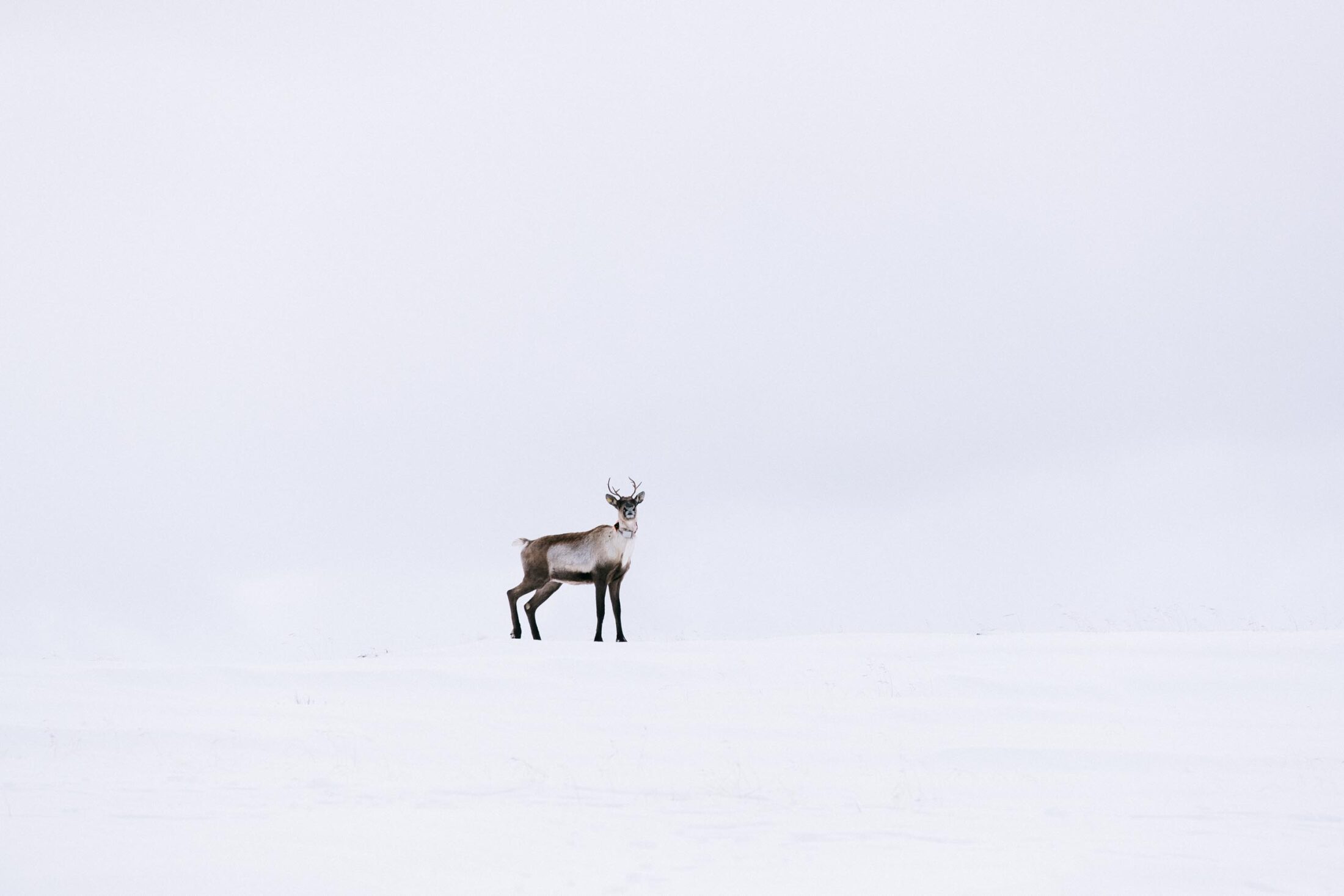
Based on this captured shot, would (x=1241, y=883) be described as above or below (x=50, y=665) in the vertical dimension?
below

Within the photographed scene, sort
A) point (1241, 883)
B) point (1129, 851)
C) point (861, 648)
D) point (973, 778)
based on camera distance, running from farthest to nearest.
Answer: point (861, 648) < point (973, 778) < point (1129, 851) < point (1241, 883)

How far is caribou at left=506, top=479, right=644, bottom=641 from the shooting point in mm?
17609

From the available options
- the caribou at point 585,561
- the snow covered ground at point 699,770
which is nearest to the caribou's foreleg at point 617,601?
the caribou at point 585,561

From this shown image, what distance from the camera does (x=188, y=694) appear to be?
12.3 metres

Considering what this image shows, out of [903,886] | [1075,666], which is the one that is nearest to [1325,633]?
[1075,666]

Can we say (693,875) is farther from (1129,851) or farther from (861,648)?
(861,648)

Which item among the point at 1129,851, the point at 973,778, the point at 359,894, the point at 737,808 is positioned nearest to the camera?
the point at 359,894

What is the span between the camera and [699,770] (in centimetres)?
909

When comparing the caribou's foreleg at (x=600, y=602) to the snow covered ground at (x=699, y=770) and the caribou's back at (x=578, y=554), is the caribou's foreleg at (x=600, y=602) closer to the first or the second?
the caribou's back at (x=578, y=554)

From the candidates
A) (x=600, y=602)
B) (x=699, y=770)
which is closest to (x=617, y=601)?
(x=600, y=602)

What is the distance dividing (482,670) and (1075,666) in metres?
6.98

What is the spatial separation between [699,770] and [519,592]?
31.8 feet

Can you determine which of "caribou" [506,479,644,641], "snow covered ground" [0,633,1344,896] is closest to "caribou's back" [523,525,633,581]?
"caribou" [506,479,644,641]

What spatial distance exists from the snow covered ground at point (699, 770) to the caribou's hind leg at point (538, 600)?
237cm
